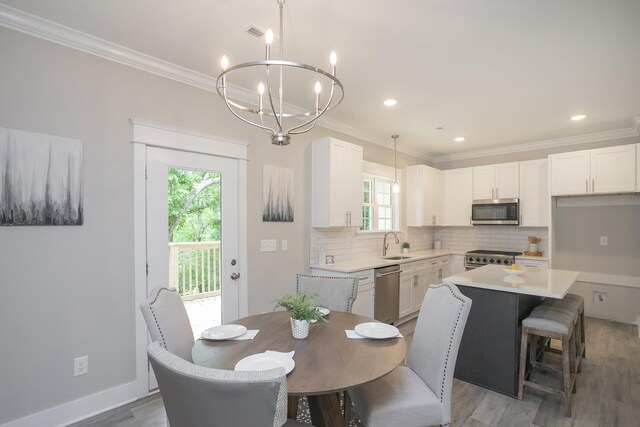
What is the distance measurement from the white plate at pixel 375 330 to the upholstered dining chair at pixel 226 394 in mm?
950

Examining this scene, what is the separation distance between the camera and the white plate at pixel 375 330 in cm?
179

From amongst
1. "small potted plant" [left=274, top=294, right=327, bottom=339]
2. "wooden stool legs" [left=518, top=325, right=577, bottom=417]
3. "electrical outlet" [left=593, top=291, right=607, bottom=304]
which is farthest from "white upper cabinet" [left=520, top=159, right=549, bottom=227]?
"small potted plant" [left=274, top=294, right=327, bottom=339]

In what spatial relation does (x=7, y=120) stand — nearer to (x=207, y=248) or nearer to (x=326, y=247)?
(x=207, y=248)

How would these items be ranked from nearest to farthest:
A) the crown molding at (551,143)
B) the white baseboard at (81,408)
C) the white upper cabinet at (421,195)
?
the white baseboard at (81,408), the crown molding at (551,143), the white upper cabinet at (421,195)

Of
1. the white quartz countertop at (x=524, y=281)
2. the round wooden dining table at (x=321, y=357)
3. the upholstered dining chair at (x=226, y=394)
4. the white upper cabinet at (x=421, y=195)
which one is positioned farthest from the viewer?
the white upper cabinet at (x=421, y=195)

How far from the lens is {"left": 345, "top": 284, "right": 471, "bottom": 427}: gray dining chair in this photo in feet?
5.21

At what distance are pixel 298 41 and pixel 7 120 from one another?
1.95 metres

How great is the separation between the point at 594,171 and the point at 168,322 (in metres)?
5.30

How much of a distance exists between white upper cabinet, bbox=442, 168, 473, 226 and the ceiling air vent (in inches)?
179

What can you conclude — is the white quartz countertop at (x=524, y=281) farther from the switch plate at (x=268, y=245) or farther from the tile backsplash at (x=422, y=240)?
the switch plate at (x=268, y=245)

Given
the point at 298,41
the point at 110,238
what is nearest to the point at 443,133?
the point at 298,41

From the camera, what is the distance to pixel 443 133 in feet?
15.3

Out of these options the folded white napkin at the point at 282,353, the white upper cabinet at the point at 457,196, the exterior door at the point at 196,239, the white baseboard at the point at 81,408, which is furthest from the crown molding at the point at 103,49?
the white upper cabinet at the point at 457,196

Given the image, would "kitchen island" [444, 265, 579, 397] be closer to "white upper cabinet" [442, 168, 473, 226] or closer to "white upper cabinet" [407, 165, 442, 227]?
"white upper cabinet" [407, 165, 442, 227]
